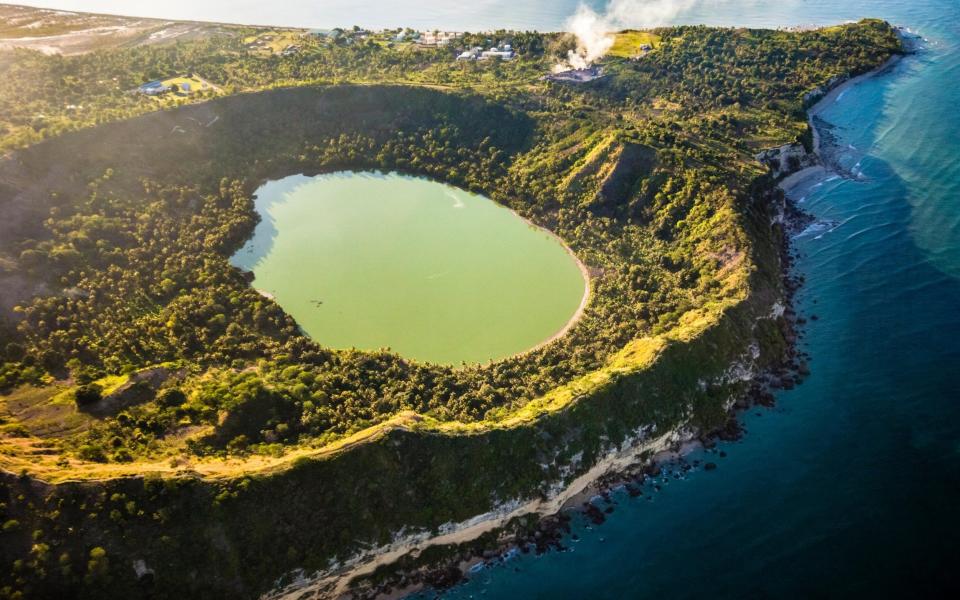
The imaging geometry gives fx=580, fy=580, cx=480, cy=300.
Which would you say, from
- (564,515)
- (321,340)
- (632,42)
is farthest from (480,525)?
(632,42)

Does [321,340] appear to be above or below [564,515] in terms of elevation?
above

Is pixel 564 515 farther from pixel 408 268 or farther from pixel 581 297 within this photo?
pixel 408 268

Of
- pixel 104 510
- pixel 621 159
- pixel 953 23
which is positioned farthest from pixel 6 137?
pixel 953 23

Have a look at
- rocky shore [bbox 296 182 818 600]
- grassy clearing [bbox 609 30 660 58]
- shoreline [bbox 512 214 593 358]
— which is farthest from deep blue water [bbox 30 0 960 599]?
grassy clearing [bbox 609 30 660 58]

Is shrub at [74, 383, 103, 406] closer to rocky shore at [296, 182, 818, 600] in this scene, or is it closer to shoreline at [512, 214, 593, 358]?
rocky shore at [296, 182, 818, 600]

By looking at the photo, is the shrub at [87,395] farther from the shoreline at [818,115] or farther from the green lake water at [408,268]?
the shoreline at [818,115]

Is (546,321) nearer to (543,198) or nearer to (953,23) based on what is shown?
(543,198)
